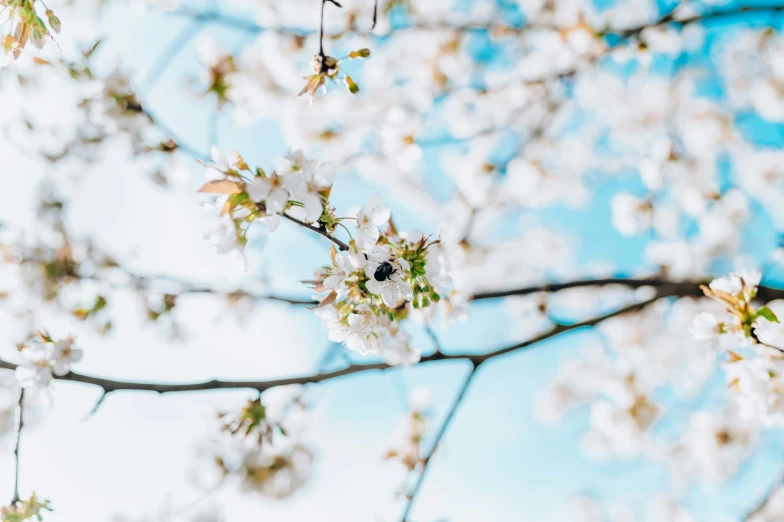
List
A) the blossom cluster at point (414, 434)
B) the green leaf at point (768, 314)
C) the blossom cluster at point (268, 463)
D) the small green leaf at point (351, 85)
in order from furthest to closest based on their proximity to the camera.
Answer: the blossom cluster at point (268, 463), the blossom cluster at point (414, 434), the small green leaf at point (351, 85), the green leaf at point (768, 314)

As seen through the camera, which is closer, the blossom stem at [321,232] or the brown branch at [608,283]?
the blossom stem at [321,232]

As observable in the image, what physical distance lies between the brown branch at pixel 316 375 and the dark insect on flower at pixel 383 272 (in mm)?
652

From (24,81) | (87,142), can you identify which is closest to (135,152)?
(87,142)

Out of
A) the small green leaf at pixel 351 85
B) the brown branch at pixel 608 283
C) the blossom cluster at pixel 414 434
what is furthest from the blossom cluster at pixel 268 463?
the small green leaf at pixel 351 85

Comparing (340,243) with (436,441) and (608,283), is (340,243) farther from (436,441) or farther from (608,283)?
(608,283)

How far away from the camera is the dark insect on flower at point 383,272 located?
3.72 feet

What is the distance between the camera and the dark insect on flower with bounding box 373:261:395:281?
1.13 metres

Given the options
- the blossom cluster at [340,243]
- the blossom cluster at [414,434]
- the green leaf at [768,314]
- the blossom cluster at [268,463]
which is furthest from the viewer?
the blossom cluster at [268,463]

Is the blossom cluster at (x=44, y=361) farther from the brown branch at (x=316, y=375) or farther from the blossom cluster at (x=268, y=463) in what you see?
the blossom cluster at (x=268, y=463)

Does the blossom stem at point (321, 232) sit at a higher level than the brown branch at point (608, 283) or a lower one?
lower

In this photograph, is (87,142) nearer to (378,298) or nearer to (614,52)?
(378,298)

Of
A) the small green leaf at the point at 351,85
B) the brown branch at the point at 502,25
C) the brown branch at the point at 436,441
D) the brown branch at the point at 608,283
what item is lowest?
the brown branch at the point at 436,441

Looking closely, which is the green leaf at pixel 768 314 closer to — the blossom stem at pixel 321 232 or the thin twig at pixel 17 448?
the blossom stem at pixel 321 232

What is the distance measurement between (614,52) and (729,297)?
2.03 m
